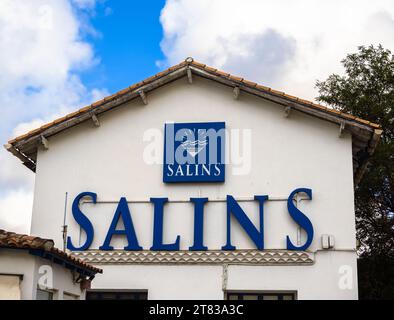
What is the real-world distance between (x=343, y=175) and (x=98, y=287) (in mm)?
6838

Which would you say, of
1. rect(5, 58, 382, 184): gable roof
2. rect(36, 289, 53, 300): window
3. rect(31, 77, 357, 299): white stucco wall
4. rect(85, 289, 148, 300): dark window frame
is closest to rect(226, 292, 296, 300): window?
rect(31, 77, 357, 299): white stucco wall

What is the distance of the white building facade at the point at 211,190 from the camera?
16734mm

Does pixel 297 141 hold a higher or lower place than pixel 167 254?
higher

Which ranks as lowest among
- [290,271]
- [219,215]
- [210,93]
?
[290,271]

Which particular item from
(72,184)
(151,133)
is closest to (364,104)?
(151,133)

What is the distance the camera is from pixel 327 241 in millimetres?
16578

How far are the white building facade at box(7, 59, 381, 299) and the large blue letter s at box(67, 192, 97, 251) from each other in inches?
2.2

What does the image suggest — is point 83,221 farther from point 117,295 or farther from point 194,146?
point 194,146

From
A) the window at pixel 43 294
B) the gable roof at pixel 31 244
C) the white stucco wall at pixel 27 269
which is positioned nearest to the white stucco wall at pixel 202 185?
the window at pixel 43 294

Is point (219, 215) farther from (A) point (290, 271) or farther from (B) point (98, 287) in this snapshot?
(B) point (98, 287)

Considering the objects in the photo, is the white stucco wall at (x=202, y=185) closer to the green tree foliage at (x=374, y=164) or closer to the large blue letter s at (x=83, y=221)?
the large blue letter s at (x=83, y=221)

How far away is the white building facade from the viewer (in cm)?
1673

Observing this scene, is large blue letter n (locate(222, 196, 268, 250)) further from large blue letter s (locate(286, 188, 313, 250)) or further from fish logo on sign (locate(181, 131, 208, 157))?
fish logo on sign (locate(181, 131, 208, 157))
